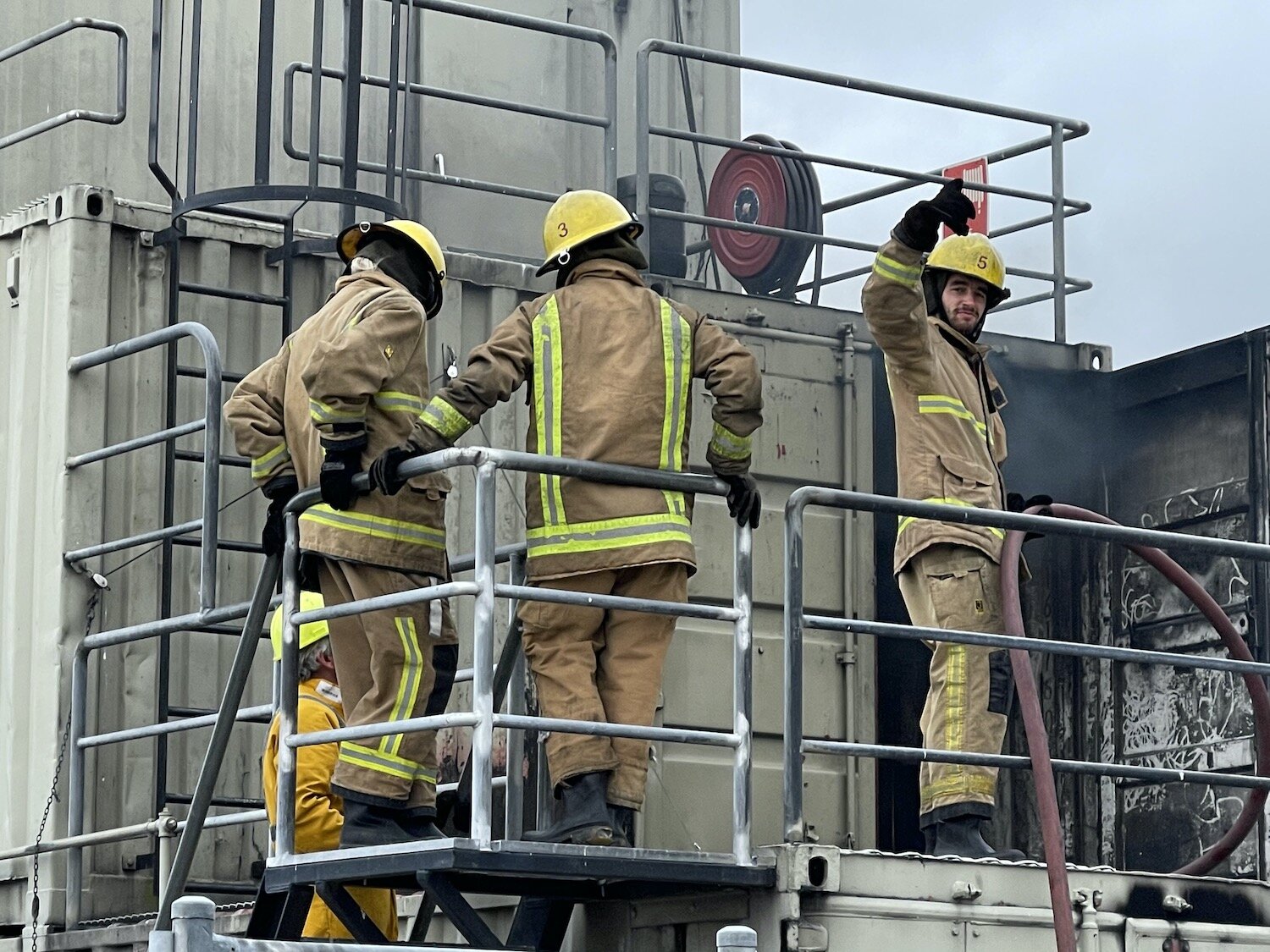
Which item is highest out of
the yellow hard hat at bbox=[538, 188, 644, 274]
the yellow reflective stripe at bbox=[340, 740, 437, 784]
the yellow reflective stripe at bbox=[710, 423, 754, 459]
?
the yellow hard hat at bbox=[538, 188, 644, 274]

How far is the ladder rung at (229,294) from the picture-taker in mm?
→ 9031

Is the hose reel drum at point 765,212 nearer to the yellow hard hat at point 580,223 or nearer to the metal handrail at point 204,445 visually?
the metal handrail at point 204,445

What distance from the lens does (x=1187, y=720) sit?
9930mm

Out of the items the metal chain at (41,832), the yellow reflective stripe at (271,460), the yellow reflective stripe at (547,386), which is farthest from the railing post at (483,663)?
the metal chain at (41,832)

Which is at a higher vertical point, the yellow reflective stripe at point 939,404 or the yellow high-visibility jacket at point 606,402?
the yellow reflective stripe at point 939,404

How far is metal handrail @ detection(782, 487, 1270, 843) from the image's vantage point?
6535mm

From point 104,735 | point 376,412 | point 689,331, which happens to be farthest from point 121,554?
point 689,331

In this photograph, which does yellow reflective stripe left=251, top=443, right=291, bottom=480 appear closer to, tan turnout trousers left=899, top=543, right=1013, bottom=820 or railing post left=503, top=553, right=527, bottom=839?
railing post left=503, top=553, right=527, bottom=839

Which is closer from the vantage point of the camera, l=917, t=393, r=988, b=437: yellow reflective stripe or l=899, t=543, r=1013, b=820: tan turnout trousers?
l=899, t=543, r=1013, b=820: tan turnout trousers

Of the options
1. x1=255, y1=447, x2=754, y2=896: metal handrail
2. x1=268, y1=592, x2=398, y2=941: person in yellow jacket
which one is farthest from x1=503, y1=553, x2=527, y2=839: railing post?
x1=255, y1=447, x2=754, y2=896: metal handrail

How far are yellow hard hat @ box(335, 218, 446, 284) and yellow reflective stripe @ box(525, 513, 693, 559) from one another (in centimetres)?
104

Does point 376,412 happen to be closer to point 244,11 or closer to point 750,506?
point 750,506

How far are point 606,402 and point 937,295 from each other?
5.99 ft

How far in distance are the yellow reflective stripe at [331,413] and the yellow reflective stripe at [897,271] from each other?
5.58 feet
